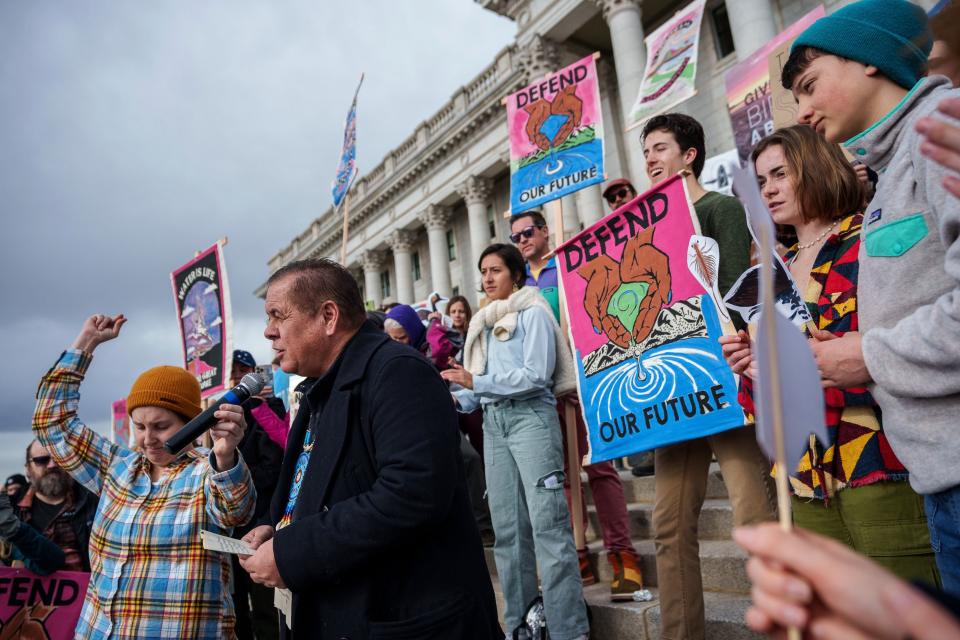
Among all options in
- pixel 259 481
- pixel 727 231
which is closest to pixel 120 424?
pixel 259 481

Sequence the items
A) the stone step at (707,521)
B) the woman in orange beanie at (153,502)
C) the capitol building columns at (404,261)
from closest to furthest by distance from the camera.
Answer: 1. the woman in orange beanie at (153,502)
2. the stone step at (707,521)
3. the capitol building columns at (404,261)

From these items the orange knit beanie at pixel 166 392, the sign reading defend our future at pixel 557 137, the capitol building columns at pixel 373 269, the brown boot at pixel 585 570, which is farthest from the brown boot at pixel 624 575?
the capitol building columns at pixel 373 269

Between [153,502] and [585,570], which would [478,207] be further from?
[153,502]

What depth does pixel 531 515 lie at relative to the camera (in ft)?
10.5

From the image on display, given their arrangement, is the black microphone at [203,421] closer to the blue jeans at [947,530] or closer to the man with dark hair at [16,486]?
the blue jeans at [947,530]

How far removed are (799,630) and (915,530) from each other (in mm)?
1482

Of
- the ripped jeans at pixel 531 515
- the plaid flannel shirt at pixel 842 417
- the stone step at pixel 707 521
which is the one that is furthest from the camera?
the stone step at pixel 707 521

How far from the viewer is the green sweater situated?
278 centimetres

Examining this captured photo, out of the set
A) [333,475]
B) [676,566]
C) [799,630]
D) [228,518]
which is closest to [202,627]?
[228,518]

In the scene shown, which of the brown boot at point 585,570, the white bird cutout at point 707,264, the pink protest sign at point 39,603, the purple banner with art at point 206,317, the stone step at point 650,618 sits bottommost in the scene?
the stone step at point 650,618

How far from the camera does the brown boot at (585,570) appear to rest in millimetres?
4004

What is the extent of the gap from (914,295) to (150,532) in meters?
2.85

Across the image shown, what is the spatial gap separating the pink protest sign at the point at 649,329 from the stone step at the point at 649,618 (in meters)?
0.88

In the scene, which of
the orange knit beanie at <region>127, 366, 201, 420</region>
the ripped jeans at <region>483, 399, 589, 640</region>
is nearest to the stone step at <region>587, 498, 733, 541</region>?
the ripped jeans at <region>483, 399, 589, 640</region>
